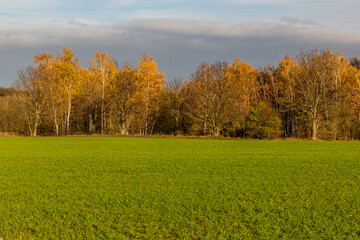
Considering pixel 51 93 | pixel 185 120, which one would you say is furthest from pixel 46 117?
pixel 185 120

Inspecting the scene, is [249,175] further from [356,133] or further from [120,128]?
[356,133]

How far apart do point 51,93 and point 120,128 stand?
11.2 metres

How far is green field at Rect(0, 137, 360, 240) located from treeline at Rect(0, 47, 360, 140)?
Answer: 33299 mm

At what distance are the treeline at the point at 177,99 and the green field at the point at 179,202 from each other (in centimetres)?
3330

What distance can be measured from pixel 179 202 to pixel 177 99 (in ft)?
170

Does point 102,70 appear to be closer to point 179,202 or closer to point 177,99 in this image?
point 177,99

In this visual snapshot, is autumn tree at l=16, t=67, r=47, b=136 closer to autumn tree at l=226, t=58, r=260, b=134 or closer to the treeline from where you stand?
the treeline

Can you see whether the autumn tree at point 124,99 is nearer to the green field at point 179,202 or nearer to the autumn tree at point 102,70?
the autumn tree at point 102,70

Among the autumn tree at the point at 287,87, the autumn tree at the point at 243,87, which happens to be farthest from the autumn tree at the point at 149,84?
the autumn tree at the point at 287,87

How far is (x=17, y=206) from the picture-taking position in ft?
31.8

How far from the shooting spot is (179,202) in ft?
33.6

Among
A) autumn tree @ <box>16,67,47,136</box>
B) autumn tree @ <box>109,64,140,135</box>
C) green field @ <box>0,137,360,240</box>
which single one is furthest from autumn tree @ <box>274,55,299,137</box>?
green field @ <box>0,137,360,240</box>

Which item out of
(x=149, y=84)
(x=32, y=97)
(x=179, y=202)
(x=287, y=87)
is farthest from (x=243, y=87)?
(x=179, y=202)

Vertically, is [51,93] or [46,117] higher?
[51,93]
